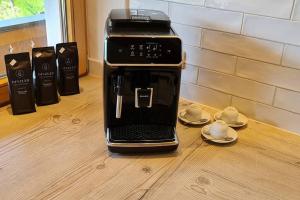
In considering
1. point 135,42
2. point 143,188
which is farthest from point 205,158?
point 135,42

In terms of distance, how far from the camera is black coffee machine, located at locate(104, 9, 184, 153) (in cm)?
88

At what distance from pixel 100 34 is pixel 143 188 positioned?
0.76 meters

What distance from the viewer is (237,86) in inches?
46.2

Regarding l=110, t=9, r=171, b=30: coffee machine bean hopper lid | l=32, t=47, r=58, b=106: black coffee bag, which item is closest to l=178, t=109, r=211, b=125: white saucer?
l=110, t=9, r=171, b=30: coffee machine bean hopper lid

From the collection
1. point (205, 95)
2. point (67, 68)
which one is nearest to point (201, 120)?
point (205, 95)

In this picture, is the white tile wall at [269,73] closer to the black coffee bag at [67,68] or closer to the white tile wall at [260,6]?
the white tile wall at [260,6]

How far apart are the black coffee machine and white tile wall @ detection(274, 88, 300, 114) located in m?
0.35

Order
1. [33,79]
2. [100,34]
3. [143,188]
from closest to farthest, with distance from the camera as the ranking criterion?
1. [143,188]
2. [33,79]
3. [100,34]

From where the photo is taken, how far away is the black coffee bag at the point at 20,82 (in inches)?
43.0

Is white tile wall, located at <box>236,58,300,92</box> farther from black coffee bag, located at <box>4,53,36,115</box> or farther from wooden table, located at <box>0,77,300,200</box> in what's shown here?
black coffee bag, located at <box>4,53,36,115</box>

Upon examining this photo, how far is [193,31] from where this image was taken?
1201 mm

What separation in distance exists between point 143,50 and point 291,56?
1.53ft

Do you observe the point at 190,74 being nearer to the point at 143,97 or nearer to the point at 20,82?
the point at 143,97

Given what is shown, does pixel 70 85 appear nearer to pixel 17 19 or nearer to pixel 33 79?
pixel 33 79
